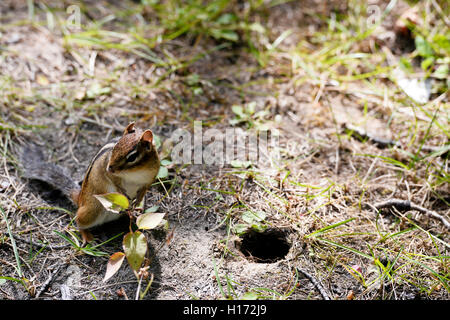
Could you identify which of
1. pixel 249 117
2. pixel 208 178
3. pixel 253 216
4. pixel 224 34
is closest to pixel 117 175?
pixel 208 178

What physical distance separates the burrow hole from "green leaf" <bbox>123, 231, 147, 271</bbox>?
523 mm

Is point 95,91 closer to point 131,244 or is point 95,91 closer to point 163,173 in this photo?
→ point 163,173

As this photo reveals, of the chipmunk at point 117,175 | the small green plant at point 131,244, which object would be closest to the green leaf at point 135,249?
the small green plant at point 131,244

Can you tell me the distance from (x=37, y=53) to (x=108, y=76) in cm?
57

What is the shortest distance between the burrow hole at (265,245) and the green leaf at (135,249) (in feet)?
1.72

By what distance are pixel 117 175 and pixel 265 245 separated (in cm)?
83

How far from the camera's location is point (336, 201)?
2.31 metres

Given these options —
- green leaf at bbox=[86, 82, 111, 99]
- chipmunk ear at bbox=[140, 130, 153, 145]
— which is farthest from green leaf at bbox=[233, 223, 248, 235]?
→ green leaf at bbox=[86, 82, 111, 99]

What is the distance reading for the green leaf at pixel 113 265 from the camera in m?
1.83

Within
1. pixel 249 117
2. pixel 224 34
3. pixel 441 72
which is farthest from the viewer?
pixel 224 34

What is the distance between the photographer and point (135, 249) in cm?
183
